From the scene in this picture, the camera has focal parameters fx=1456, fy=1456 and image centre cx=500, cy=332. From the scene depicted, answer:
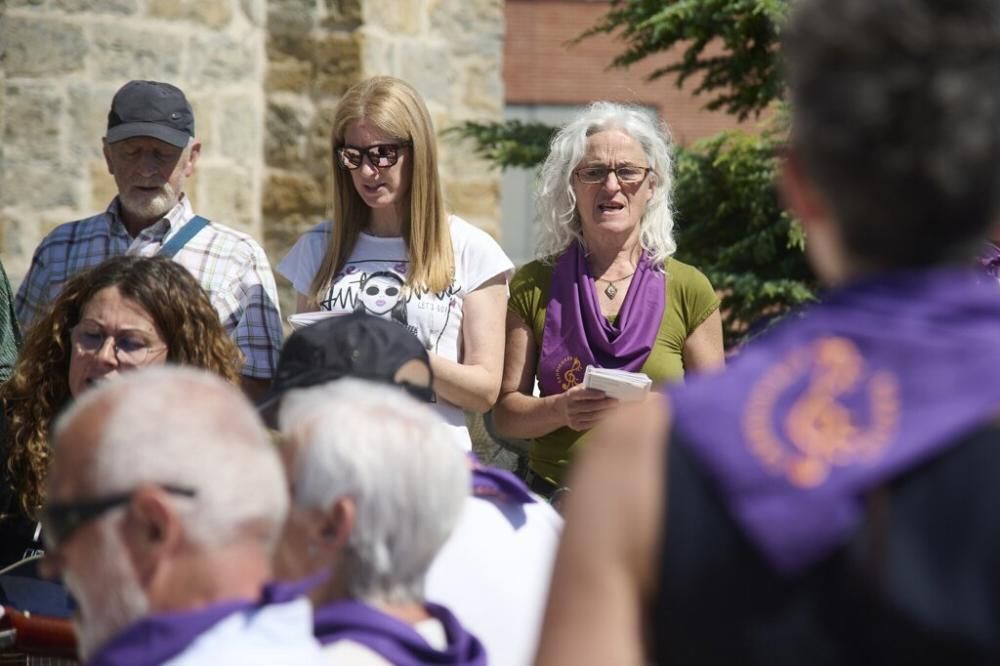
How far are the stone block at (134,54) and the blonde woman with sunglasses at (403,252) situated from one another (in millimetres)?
2725

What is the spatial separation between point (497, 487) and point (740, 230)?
16.8 ft

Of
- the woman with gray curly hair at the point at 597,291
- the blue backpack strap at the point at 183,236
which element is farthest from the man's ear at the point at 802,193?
the blue backpack strap at the point at 183,236

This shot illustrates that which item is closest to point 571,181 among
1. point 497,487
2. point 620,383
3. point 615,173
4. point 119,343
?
point 615,173

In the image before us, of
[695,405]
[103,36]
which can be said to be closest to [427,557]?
[695,405]

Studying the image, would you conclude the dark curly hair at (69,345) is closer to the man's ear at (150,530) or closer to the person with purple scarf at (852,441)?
the man's ear at (150,530)

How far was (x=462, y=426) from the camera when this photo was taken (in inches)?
164

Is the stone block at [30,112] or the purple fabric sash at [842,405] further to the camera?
the stone block at [30,112]

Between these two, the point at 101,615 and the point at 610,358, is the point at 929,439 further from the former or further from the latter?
the point at 610,358

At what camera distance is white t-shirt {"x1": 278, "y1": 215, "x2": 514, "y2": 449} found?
4.17 meters

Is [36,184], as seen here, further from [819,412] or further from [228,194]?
[819,412]

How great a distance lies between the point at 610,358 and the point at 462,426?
467 mm

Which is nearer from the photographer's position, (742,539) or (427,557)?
(742,539)

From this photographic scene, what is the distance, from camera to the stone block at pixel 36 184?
21.8ft

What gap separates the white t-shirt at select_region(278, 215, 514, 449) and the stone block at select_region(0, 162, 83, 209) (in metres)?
2.64
